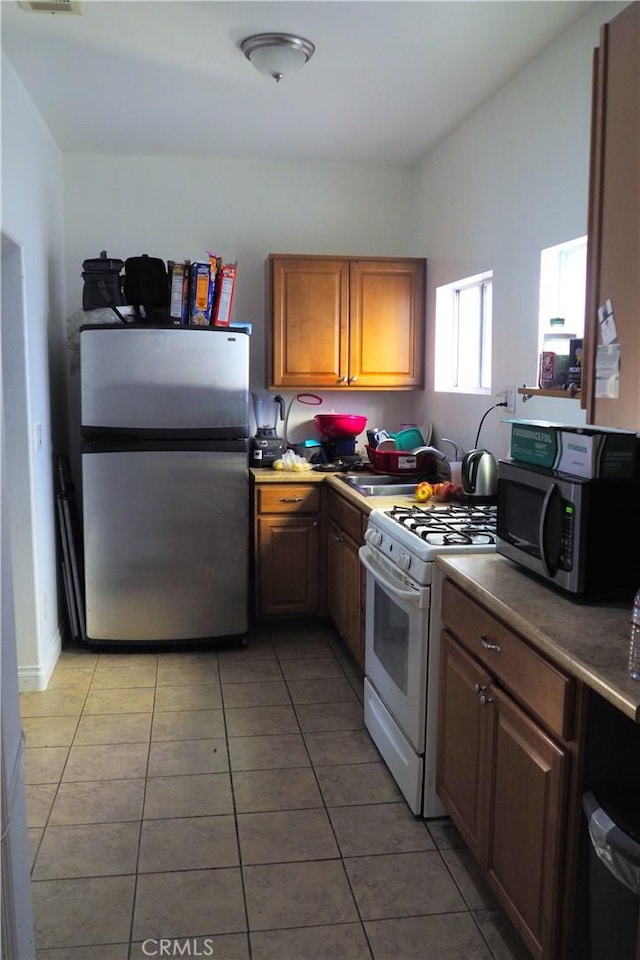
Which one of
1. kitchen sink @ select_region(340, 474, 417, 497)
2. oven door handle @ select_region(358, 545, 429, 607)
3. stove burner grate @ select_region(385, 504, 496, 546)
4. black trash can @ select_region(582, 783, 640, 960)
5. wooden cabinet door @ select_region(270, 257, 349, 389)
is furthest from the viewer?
wooden cabinet door @ select_region(270, 257, 349, 389)

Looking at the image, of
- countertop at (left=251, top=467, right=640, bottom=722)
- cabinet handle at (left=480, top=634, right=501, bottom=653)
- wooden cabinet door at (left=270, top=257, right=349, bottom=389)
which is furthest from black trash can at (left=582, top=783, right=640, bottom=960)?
wooden cabinet door at (left=270, top=257, right=349, bottom=389)

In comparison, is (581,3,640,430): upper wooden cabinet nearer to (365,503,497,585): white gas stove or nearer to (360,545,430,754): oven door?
(365,503,497,585): white gas stove

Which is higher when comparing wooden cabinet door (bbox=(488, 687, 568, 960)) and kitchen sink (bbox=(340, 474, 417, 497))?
kitchen sink (bbox=(340, 474, 417, 497))

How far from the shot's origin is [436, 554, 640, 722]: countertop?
4.84 ft

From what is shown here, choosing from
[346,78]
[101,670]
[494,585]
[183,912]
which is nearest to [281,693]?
[101,670]

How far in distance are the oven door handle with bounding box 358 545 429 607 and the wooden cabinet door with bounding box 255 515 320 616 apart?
1163 millimetres

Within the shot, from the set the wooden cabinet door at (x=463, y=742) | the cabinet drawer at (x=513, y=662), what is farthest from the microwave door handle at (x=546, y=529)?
the wooden cabinet door at (x=463, y=742)

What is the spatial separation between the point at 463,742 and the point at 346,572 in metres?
1.63

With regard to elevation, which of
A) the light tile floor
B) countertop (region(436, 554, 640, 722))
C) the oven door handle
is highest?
countertop (region(436, 554, 640, 722))

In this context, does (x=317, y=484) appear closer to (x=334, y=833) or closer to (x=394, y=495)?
(x=394, y=495)

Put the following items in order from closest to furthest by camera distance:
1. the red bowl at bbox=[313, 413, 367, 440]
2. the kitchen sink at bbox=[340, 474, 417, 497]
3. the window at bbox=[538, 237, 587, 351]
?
the window at bbox=[538, 237, 587, 351] < the kitchen sink at bbox=[340, 474, 417, 497] < the red bowl at bbox=[313, 413, 367, 440]

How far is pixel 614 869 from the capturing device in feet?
4.90

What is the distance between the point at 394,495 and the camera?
146 inches

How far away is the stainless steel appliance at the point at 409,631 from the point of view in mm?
2479
